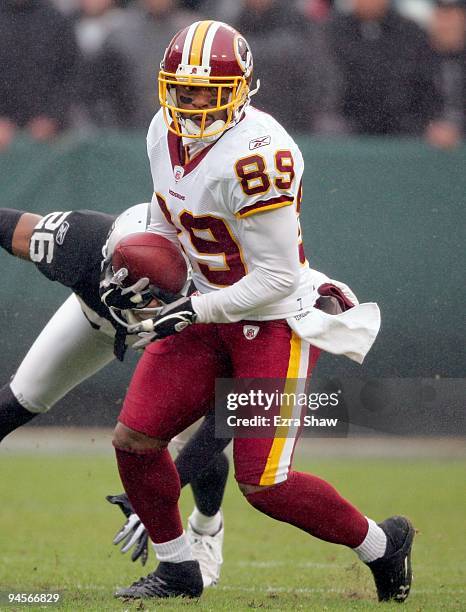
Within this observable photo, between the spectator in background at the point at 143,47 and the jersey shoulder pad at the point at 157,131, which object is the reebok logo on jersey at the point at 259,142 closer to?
the jersey shoulder pad at the point at 157,131

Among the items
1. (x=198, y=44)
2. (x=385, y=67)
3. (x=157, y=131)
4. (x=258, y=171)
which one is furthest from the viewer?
(x=385, y=67)

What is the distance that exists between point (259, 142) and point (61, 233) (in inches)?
35.0

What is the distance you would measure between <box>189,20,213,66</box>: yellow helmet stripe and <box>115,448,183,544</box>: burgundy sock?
3.89ft

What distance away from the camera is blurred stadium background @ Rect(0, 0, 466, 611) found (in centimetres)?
578

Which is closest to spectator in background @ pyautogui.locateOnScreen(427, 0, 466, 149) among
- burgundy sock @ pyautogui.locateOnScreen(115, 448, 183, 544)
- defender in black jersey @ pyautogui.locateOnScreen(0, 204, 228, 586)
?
defender in black jersey @ pyautogui.locateOnScreen(0, 204, 228, 586)

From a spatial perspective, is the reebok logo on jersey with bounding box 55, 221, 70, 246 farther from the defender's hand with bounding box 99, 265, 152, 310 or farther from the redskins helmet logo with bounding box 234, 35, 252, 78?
the redskins helmet logo with bounding box 234, 35, 252, 78

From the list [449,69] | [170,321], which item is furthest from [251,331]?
[449,69]

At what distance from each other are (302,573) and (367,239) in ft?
6.32

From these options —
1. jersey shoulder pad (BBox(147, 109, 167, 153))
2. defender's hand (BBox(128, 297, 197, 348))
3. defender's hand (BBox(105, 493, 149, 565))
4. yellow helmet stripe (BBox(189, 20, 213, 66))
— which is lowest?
defender's hand (BBox(105, 493, 149, 565))

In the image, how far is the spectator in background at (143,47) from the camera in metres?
6.46

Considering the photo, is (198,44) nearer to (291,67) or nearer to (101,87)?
(291,67)

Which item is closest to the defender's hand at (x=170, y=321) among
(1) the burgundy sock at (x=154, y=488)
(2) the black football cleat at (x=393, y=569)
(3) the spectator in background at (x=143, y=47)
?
(1) the burgundy sock at (x=154, y=488)

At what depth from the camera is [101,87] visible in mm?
6559

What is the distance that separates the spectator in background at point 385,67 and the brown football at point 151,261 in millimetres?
2743
